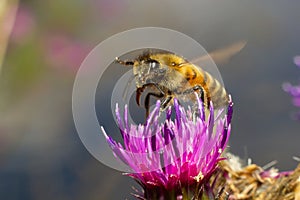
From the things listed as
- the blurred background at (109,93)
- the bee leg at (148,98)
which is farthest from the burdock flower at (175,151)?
the blurred background at (109,93)

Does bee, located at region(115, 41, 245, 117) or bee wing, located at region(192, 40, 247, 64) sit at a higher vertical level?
bee wing, located at region(192, 40, 247, 64)

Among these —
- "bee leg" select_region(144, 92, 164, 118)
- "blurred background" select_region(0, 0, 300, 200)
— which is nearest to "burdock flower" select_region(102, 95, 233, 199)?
"bee leg" select_region(144, 92, 164, 118)

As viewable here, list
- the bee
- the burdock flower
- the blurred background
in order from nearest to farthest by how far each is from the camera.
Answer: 1. the burdock flower
2. the bee
3. the blurred background

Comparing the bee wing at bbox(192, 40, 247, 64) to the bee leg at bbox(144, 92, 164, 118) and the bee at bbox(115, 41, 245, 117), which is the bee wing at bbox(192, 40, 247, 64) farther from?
the bee leg at bbox(144, 92, 164, 118)

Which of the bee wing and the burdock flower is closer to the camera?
the burdock flower

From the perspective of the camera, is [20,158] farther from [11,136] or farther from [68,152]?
[11,136]

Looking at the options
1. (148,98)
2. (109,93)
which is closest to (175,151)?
(148,98)

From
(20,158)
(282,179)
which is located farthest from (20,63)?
(20,158)

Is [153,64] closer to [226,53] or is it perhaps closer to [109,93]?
[226,53]
